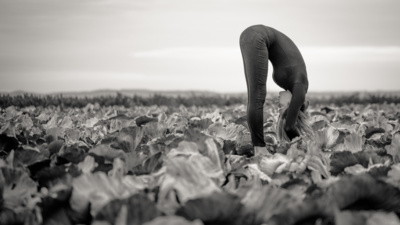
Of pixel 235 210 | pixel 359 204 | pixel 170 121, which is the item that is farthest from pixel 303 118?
pixel 235 210

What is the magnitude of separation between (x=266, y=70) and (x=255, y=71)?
8 cm

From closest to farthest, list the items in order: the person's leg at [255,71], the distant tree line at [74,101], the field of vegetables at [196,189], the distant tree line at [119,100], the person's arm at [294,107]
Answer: the field of vegetables at [196,189] < the person's leg at [255,71] < the person's arm at [294,107] < the distant tree line at [74,101] < the distant tree line at [119,100]

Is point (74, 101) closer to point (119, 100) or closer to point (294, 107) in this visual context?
point (119, 100)

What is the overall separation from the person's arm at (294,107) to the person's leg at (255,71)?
1.38ft

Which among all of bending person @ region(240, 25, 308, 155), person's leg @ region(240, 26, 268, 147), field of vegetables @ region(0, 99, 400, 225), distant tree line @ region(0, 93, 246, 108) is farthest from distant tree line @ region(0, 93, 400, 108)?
field of vegetables @ region(0, 99, 400, 225)

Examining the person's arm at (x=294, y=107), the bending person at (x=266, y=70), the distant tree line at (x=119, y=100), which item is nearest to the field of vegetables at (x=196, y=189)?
the bending person at (x=266, y=70)

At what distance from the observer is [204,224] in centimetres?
106

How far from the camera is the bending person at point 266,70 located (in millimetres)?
3090

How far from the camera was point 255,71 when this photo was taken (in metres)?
3.07

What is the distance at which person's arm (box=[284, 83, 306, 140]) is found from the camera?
3.50 m

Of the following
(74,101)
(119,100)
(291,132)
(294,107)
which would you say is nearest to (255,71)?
(294,107)

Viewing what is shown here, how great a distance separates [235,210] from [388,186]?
1.43 feet

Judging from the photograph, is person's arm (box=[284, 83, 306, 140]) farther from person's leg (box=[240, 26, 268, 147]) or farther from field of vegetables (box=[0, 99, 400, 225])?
field of vegetables (box=[0, 99, 400, 225])

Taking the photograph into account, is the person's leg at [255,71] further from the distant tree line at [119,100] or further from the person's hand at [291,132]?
the distant tree line at [119,100]
